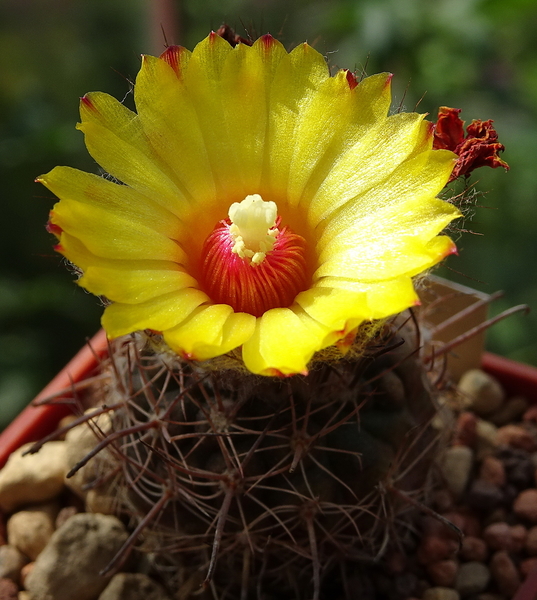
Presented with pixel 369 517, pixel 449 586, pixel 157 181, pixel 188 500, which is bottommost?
pixel 449 586

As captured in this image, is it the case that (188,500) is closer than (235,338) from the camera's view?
No

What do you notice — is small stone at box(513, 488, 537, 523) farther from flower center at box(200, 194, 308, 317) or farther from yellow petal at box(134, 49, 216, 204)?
yellow petal at box(134, 49, 216, 204)

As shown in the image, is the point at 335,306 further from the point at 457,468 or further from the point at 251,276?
the point at 457,468

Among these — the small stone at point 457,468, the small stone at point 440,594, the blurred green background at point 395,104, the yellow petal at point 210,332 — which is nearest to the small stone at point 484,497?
the small stone at point 457,468

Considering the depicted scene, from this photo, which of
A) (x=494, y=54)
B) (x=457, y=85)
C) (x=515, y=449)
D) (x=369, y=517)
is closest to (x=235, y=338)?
(x=369, y=517)

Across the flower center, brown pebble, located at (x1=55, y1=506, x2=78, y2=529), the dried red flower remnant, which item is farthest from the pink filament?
brown pebble, located at (x1=55, y1=506, x2=78, y2=529)

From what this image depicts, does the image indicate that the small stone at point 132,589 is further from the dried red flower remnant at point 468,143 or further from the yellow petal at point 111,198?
the dried red flower remnant at point 468,143

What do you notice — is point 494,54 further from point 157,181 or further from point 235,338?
point 235,338
